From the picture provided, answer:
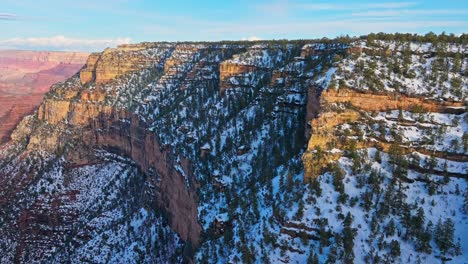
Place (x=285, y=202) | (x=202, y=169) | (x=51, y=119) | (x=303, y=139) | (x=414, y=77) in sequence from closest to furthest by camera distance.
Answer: (x=285, y=202) → (x=414, y=77) → (x=303, y=139) → (x=202, y=169) → (x=51, y=119)

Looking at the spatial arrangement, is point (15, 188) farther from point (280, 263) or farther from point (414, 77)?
point (414, 77)

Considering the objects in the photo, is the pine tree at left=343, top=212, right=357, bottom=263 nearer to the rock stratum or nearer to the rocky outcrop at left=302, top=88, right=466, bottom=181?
the rock stratum

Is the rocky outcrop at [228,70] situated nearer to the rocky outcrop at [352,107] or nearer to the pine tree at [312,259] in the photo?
the rocky outcrop at [352,107]

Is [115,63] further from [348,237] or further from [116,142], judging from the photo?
[348,237]

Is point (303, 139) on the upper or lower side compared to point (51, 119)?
upper

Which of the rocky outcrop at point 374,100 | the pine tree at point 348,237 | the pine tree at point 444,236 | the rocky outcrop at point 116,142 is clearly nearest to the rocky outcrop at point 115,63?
the rocky outcrop at point 116,142

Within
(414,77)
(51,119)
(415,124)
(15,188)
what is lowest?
(15,188)

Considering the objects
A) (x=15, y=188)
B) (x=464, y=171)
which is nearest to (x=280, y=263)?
(x=464, y=171)

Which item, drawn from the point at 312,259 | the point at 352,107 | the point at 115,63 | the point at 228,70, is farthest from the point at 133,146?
the point at 312,259
